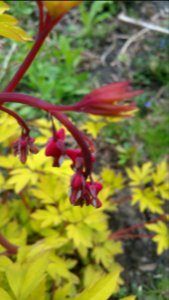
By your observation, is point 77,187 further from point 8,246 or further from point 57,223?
point 57,223

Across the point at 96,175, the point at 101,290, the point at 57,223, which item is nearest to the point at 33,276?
the point at 101,290

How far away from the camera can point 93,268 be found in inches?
75.7

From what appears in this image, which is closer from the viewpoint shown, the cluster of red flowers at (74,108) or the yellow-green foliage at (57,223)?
the cluster of red flowers at (74,108)

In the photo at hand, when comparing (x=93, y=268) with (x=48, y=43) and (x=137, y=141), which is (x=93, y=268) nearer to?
(x=137, y=141)

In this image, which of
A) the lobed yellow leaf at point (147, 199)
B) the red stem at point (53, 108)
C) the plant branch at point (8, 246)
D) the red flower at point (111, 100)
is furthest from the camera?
the lobed yellow leaf at point (147, 199)

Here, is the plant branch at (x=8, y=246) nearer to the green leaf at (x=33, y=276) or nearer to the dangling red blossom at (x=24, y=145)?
the green leaf at (x=33, y=276)

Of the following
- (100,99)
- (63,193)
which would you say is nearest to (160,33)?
(63,193)

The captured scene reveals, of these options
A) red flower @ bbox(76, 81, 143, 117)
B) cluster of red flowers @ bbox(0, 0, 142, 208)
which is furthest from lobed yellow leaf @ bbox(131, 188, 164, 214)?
red flower @ bbox(76, 81, 143, 117)

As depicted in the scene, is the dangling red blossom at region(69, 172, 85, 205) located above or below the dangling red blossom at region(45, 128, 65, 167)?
below

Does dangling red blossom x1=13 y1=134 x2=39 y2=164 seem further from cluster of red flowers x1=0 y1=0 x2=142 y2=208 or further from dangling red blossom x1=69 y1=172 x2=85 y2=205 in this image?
dangling red blossom x1=69 y1=172 x2=85 y2=205

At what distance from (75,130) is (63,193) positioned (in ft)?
3.36

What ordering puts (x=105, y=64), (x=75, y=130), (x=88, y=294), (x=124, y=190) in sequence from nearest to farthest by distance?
(x=75, y=130) → (x=88, y=294) → (x=124, y=190) → (x=105, y=64)

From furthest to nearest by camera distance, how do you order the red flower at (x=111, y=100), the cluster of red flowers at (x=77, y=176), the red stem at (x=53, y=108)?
the cluster of red flowers at (x=77, y=176) < the red stem at (x=53, y=108) < the red flower at (x=111, y=100)

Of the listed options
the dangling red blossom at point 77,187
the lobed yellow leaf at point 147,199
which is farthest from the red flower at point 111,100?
the lobed yellow leaf at point 147,199
